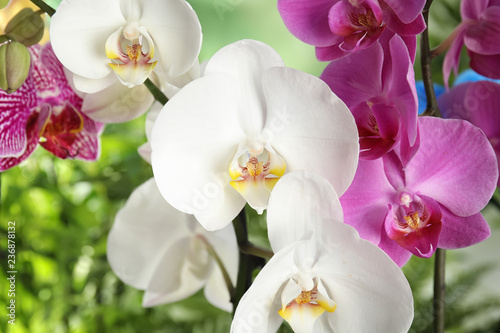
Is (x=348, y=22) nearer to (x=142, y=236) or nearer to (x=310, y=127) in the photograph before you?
(x=310, y=127)

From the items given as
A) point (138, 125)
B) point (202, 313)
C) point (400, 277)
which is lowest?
point (202, 313)

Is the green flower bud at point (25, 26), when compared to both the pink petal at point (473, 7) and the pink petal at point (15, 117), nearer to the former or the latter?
the pink petal at point (15, 117)

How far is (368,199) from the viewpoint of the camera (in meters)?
0.30

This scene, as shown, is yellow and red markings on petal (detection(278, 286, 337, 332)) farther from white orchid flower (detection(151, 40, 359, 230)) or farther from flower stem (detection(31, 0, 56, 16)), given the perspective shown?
flower stem (detection(31, 0, 56, 16))

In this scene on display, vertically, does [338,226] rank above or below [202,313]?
above

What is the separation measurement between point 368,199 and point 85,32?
16 cm

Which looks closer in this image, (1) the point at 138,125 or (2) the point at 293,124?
(2) the point at 293,124

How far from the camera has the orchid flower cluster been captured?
254mm

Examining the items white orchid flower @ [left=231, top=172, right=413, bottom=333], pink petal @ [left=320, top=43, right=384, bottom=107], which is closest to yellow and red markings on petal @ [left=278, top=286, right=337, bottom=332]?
white orchid flower @ [left=231, top=172, right=413, bottom=333]

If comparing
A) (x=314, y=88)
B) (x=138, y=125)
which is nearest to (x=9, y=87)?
(x=314, y=88)

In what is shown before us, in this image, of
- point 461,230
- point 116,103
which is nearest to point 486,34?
point 461,230

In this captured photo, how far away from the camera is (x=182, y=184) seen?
263mm

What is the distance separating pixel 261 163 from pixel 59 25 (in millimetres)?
113

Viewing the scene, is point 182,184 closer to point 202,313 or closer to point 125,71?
point 125,71
